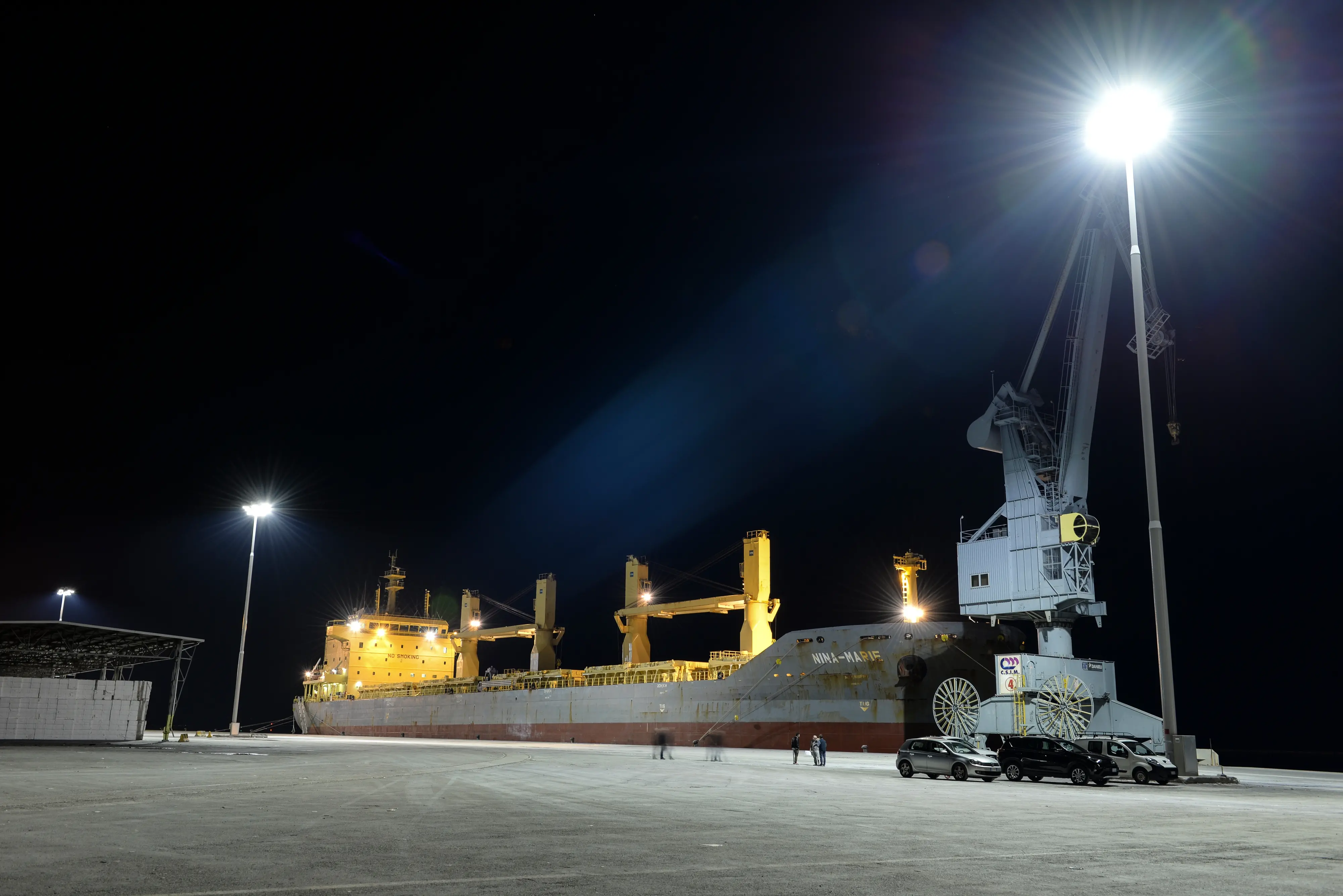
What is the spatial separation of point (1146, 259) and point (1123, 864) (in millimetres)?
28880

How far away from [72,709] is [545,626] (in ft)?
95.9

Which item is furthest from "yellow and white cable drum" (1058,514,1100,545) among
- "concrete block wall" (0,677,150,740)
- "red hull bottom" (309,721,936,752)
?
"concrete block wall" (0,677,150,740)

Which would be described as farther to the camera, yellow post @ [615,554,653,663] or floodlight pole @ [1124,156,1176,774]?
yellow post @ [615,554,653,663]

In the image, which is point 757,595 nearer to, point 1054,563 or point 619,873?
point 1054,563

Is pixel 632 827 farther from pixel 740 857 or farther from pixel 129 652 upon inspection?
pixel 129 652

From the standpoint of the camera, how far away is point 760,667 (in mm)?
43312

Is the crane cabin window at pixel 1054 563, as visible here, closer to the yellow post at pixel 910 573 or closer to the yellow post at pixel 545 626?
the yellow post at pixel 910 573

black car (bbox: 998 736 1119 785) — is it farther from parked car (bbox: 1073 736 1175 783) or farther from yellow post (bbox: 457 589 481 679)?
yellow post (bbox: 457 589 481 679)

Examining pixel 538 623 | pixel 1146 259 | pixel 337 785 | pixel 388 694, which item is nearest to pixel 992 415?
pixel 1146 259

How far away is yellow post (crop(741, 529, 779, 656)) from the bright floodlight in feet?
103

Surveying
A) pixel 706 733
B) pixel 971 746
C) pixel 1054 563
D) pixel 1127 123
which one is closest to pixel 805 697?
pixel 706 733

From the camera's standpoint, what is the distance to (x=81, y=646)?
43.9 m

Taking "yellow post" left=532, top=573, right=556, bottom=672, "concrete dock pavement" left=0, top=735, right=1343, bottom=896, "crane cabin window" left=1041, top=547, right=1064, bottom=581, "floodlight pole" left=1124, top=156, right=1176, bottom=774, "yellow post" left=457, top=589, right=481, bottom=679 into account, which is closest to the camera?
"concrete dock pavement" left=0, top=735, right=1343, bottom=896

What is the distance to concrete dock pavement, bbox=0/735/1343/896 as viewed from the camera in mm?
7746
